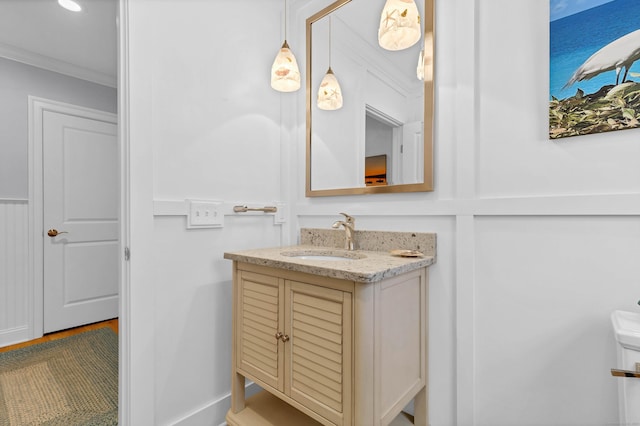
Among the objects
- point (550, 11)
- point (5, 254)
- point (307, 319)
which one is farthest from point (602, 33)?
point (5, 254)

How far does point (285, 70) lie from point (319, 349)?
1.37 m

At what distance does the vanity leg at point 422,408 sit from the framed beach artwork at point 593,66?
3.90 feet

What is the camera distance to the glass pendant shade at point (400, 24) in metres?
1.30

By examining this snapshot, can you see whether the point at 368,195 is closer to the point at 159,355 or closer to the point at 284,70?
the point at 284,70

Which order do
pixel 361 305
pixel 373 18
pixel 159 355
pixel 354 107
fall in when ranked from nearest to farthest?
pixel 361 305 < pixel 159 355 < pixel 373 18 < pixel 354 107

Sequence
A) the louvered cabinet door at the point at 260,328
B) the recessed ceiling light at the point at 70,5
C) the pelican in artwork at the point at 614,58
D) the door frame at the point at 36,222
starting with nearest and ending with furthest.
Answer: the pelican in artwork at the point at 614,58 → the louvered cabinet door at the point at 260,328 → the recessed ceiling light at the point at 70,5 → the door frame at the point at 36,222

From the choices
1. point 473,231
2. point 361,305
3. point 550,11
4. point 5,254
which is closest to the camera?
point 361,305

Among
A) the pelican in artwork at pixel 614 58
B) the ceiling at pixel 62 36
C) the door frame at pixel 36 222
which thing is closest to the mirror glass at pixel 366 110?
the pelican in artwork at pixel 614 58

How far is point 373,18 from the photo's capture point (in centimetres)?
154

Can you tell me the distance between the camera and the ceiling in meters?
2.08

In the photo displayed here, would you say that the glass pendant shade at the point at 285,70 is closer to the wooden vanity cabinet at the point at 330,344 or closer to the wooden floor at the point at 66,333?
the wooden vanity cabinet at the point at 330,344

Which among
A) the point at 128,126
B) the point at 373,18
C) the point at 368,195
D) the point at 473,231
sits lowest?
the point at 473,231

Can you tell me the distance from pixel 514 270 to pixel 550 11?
97 cm

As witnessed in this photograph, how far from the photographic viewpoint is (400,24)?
1.32 metres
